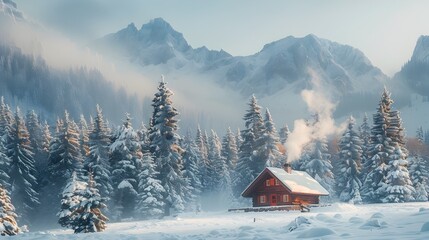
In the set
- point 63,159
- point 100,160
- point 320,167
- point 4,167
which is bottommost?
point 4,167

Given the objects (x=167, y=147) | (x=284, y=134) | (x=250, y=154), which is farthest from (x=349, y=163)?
(x=167, y=147)

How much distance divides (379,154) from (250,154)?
1799 centimetres

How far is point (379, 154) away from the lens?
50.4 meters

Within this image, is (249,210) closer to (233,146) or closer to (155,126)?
(155,126)

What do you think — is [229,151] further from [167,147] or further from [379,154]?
[167,147]

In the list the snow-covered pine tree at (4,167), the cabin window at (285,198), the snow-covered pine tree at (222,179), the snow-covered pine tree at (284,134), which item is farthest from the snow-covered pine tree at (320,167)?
the snow-covered pine tree at (4,167)

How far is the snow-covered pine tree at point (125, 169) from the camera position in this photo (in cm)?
4509

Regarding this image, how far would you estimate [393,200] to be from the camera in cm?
4691

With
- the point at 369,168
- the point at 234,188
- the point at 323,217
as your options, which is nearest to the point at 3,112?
the point at 234,188

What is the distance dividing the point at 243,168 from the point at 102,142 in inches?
846

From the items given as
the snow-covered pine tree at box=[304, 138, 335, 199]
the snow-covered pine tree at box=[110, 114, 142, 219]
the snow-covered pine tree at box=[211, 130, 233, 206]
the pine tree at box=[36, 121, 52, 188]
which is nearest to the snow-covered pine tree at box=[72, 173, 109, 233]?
the snow-covered pine tree at box=[110, 114, 142, 219]

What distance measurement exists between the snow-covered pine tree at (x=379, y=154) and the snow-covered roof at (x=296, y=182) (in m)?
6.03

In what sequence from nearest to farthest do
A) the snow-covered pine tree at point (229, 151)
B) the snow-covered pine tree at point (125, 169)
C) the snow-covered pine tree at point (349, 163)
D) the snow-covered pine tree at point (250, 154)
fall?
1. the snow-covered pine tree at point (125, 169)
2. the snow-covered pine tree at point (250, 154)
3. the snow-covered pine tree at point (349, 163)
4. the snow-covered pine tree at point (229, 151)

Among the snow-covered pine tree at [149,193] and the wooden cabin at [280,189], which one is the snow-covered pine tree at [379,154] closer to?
the wooden cabin at [280,189]
